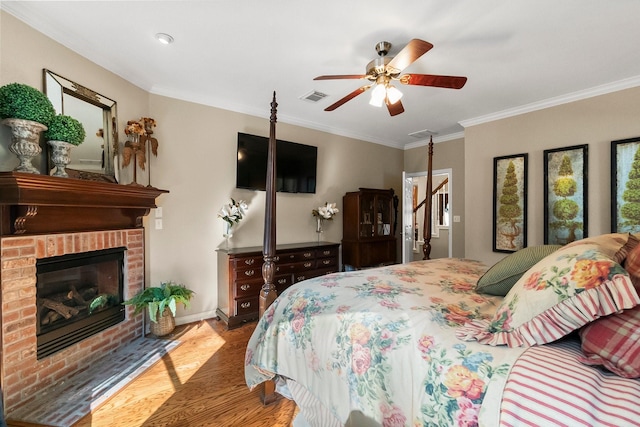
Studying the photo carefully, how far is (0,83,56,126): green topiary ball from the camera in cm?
164

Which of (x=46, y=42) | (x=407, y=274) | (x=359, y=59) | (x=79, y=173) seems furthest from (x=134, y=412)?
(x=359, y=59)

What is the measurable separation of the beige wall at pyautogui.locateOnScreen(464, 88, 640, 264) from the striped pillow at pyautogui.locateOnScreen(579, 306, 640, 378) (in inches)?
115

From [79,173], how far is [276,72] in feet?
6.20

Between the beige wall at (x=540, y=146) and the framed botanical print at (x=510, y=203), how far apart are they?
0.06 meters

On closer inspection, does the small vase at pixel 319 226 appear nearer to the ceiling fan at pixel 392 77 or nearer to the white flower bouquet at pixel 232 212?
the white flower bouquet at pixel 232 212

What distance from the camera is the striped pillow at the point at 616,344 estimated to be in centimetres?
73

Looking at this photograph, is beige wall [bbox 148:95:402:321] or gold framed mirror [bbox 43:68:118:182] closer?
gold framed mirror [bbox 43:68:118:182]

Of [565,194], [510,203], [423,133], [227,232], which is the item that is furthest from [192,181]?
[565,194]

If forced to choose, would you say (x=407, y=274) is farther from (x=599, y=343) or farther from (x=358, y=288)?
(x=599, y=343)

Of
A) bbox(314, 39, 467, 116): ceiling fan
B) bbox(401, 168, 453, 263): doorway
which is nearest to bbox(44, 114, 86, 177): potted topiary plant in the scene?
bbox(314, 39, 467, 116): ceiling fan

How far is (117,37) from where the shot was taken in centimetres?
215

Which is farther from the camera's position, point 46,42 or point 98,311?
point 98,311

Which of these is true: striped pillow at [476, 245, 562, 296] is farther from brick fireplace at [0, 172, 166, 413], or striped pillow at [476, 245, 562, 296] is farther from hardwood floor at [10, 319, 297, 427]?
brick fireplace at [0, 172, 166, 413]

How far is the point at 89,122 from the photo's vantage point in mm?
2316
